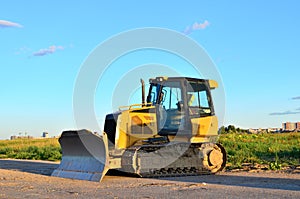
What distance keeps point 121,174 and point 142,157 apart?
163cm

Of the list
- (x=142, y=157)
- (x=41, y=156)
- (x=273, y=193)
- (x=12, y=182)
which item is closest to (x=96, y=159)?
(x=142, y=157)

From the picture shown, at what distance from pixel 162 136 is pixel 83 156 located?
8.30ft

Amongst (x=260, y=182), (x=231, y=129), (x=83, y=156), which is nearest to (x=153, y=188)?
(x=260, y=182)

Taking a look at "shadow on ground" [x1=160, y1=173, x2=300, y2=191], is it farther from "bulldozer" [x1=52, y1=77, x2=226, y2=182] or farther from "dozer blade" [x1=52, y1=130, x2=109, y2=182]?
"dozer blade" [x1=52, y1=130, x2=109, y2=182]

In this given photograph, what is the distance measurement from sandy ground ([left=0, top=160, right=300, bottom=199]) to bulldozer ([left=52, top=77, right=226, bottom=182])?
63cm

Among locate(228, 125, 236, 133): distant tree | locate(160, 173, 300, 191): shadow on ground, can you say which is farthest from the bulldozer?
locate(228, 125, 236, 133): distant tree

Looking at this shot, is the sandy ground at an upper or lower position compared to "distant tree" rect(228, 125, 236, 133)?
lower

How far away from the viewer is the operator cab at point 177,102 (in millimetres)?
13742

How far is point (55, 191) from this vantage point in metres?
10.2

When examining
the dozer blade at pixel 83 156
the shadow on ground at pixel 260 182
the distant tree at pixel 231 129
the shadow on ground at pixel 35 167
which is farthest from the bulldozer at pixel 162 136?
the distant tree at pixel 231 129

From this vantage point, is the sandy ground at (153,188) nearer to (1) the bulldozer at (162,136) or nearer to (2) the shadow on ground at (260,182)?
(2) the shadow on ground at (260,182)

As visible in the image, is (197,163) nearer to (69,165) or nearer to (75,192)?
(69,165)

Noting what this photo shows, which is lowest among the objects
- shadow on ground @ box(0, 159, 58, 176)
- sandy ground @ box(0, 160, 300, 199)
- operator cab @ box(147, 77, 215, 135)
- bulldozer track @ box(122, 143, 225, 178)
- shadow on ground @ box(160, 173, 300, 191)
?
sandy ground @ box(0, 160, 300, 199)

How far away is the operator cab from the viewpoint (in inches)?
541
